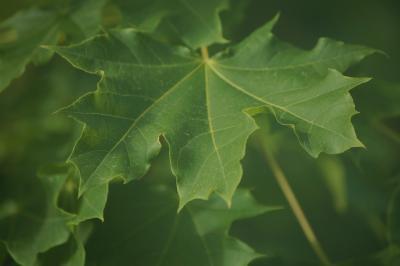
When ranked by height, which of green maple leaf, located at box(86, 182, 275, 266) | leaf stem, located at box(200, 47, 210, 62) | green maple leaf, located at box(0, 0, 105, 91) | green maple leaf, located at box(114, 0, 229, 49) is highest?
green maple leaf, located at box(0, 0, 105, 91)

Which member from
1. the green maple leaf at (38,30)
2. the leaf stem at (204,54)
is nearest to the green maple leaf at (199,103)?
the leaf stem at (204,54)

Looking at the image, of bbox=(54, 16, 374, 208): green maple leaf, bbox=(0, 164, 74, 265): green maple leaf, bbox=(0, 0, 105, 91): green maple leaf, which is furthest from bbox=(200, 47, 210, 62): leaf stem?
bbox=(0, 164, 74, 265): green maple leaf

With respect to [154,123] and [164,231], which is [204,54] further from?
[164,231]

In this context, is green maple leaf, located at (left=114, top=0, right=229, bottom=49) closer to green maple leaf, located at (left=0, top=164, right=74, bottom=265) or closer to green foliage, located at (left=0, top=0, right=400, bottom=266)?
green foliage, located at (left=0, top=0, right=400, bottom=266)

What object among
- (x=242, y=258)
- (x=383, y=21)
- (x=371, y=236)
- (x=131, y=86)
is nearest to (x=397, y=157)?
(x=371, y=236)

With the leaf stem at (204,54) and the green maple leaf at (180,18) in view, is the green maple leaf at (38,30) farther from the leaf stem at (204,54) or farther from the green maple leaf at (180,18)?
the leaf stem at (204,54)

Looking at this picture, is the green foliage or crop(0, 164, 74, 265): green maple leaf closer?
the green foliage

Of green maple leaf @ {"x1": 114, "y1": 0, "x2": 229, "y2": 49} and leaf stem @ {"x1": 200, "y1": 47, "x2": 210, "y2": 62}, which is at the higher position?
green maple leaf @ {"x1": 114, "y1": 0, "x2": 229, "y2": 49}
